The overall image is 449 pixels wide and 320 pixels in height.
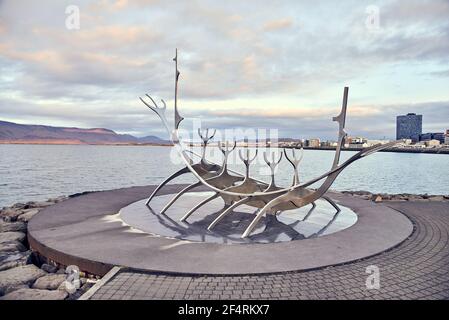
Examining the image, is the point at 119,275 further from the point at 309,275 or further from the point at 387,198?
the point at 387,198

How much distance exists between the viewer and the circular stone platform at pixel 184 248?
628 centimetres

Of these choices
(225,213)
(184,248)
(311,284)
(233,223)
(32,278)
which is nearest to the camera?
(311,284)

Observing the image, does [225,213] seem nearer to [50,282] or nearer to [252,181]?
[252,181]

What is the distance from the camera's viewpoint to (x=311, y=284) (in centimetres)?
558

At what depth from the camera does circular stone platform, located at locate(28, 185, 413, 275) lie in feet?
20.6

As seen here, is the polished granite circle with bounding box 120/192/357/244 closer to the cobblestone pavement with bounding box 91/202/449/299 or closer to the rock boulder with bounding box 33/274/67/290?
the cobblestone pavement with bounding box 91/202/449/299

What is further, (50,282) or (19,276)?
(19,276)

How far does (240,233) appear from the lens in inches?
345

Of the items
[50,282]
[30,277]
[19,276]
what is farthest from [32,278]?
[50,282]

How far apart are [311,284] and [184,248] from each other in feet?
9.36

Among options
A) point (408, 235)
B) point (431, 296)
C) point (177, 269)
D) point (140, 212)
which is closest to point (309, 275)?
point (431, 296)

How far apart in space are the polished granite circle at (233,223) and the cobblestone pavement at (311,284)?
2127 millimetres

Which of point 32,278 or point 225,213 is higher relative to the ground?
point 225,213

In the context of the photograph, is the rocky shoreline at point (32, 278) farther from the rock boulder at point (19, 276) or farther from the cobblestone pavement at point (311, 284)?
the cobblestone pavement at point (311, 284)
